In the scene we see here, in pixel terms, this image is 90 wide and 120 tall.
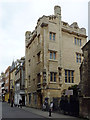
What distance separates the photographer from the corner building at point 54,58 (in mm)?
30188

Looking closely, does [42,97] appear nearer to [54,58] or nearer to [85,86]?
[54,58]

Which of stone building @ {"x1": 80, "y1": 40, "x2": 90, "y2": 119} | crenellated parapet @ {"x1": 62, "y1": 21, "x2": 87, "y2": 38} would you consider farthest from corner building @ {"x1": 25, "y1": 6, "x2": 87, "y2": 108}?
stone building @ {"x1": 80, "y1": 40, "x2": 90, "y2": 119}

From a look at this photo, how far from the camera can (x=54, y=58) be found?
3172cm

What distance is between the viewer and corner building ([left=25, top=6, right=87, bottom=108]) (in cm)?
3019

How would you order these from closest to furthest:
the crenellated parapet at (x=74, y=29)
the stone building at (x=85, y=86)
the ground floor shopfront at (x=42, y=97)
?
the stone building at (x=85, y=86), the ground floor shopfront at (x=42, y=97), the crenellated parapet at (x=74, y=29)

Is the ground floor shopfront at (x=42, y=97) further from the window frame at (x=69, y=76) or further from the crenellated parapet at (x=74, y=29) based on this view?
the crenellated parapet at (x=74, y=29)

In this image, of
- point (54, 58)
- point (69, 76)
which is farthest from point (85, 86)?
point (69, 76)

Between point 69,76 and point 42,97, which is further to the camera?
point 69,76

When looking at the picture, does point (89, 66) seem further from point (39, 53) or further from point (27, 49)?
point (27, 49)

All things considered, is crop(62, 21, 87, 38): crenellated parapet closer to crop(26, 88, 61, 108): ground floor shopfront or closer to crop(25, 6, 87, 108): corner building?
crop(25, 6, 87, 108): corner building

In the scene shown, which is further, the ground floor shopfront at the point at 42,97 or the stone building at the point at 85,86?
the ground floor shopfront at the point at 42,97

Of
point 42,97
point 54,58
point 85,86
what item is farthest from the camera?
point 54,58

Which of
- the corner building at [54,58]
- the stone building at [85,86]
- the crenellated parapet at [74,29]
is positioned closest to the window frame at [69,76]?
the corner building at [54,58]

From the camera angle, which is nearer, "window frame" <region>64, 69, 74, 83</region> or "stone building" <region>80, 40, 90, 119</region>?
"stone building" <region>80, 40, 90, 119</region>
